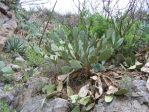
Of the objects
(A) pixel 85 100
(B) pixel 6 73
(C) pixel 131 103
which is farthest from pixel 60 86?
(B) pixel 6 73

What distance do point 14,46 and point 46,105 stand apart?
524 centimetres

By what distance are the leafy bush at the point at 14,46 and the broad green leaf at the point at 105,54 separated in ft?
16.5

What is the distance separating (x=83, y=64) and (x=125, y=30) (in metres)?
1.06

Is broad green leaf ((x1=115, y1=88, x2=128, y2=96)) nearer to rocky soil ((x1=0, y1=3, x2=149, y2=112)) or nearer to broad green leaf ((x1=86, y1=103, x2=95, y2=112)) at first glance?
rocky soil ((x1=0, y1=3, x2=149, y2=112))

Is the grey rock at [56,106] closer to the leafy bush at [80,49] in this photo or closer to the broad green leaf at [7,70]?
the leafy bush at [80,49]

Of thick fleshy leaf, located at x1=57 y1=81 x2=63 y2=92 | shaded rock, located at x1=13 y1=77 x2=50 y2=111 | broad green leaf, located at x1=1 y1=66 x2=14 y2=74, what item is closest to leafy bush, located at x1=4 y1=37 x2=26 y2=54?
broad green leaf, located at x1=1 y1=66 x2=14 y2=74

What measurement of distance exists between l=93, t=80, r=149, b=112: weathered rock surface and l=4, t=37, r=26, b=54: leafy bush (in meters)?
5.61

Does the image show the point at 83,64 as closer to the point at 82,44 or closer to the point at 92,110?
the point at 82,44

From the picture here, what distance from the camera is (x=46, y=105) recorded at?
5.17 m

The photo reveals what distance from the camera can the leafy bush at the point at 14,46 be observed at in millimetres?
10102

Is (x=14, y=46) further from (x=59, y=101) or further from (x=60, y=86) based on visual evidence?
(x=59, y=101)

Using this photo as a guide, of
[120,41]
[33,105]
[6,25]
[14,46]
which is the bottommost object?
[33,105]

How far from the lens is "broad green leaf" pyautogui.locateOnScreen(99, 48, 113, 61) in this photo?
5.30 metres

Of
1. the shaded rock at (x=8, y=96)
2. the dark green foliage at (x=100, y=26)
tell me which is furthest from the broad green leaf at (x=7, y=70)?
the dark green foliage at (x=100, y=26)
